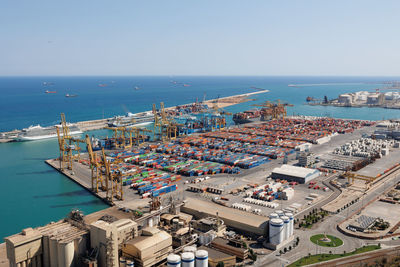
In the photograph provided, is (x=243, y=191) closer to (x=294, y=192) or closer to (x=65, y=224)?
(x=294, y=192)

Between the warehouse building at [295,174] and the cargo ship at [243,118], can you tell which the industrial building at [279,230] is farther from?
the cargo ship at [243,118]

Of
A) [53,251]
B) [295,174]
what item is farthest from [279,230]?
[295,174]

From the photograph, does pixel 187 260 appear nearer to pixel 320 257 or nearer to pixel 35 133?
pixel 320 257

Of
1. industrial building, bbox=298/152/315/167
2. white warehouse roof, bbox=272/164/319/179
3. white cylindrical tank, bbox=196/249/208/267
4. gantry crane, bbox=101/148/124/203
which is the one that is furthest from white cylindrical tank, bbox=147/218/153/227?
industrial building, bbox=298/152/315/167

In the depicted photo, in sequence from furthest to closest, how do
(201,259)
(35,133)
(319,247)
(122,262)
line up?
(35,133)
(319,247)
(122,262)
(201,259)

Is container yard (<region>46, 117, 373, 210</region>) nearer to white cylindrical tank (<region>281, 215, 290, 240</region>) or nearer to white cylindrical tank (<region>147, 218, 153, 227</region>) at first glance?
white cylindrical tank (<region>281, 215, 290, 240</region>)

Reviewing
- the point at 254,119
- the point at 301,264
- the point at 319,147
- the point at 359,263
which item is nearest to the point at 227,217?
the point at 301,264
